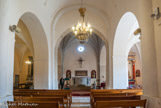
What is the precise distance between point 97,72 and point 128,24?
11.7 m

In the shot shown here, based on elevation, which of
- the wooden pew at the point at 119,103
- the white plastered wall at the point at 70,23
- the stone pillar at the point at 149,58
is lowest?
the wooden pew at the point at 119,103

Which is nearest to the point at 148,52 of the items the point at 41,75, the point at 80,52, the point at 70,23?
the point at 41,75

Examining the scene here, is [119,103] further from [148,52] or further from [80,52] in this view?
[80,52]

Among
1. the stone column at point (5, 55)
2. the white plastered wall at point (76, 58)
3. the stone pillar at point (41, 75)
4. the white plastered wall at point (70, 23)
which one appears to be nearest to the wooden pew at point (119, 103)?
the stone column at point (5, 55)

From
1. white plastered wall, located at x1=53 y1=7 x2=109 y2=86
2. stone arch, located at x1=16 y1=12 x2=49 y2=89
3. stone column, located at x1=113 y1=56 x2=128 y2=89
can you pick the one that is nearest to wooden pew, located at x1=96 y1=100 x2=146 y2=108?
stone column, located at x1=113 y1=56 x2=128 y2=89

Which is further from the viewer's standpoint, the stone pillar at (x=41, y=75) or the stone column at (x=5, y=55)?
the stone pillar at (x=41, y=75)

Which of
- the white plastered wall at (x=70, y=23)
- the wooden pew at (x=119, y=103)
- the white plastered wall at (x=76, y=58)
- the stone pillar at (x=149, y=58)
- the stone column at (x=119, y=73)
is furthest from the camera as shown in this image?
the white plastered wall at (x=76, y=58)

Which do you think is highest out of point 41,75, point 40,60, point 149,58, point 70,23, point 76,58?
point 70,23

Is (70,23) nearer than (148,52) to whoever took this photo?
No

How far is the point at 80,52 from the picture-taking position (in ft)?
65.5

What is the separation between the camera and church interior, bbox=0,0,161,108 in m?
3.69

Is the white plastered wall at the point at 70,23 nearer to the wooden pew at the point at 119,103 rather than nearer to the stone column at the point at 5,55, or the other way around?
the stone column at the point at 5,55

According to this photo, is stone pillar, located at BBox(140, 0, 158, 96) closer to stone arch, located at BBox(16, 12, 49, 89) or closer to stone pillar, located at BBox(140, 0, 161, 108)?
stone pillar, located at BBox(140, 0, 161, 108)

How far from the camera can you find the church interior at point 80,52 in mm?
3689
